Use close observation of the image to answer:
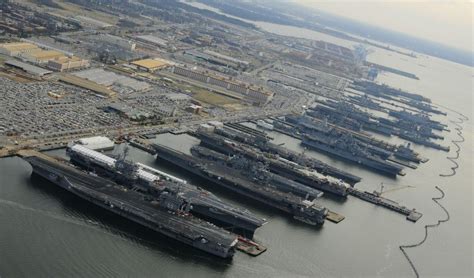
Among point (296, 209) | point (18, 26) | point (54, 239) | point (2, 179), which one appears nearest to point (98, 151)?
point (2, 179)

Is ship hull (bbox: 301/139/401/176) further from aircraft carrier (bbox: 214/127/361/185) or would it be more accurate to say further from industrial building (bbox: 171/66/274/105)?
industrial building (bbox: 171/66/274/105)

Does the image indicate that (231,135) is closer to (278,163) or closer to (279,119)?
(278,163)

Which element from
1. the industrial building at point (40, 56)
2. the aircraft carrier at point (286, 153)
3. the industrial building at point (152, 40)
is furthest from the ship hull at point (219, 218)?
the industrial building at point (152, 40)

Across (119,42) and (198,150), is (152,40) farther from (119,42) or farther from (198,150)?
(198,150)

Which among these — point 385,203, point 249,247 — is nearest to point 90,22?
point 385,203

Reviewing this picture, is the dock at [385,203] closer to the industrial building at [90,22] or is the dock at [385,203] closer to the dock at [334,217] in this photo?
the dock at [334,217]

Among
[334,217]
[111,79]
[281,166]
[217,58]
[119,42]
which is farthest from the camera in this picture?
[217,58]
